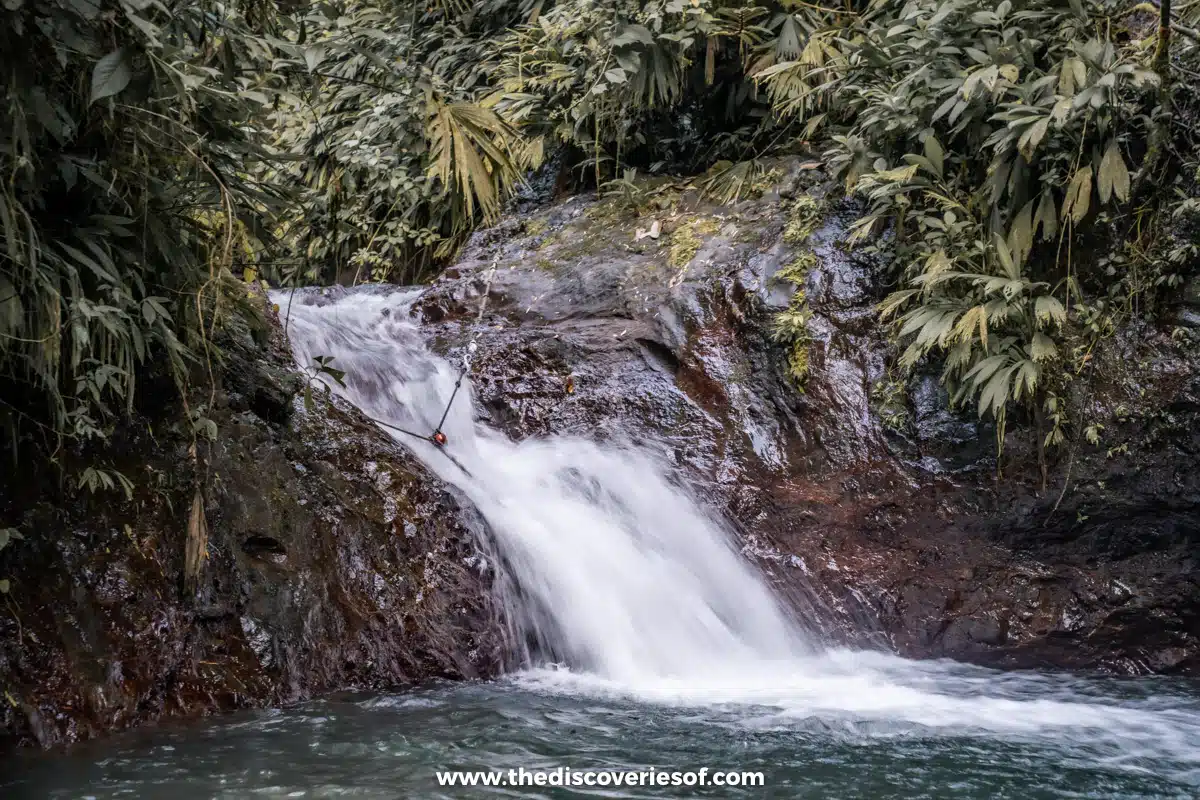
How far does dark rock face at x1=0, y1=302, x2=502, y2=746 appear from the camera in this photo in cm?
347

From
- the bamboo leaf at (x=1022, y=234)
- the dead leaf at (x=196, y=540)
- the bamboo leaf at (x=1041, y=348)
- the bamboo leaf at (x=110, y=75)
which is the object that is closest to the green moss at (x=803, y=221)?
the bamboo leaf at (x=1022, y=234)

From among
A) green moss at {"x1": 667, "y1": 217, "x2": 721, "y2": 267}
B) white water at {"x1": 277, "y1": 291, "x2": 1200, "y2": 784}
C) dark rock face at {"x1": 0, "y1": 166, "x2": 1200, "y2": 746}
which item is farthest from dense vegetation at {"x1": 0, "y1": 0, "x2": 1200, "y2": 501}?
white water at {"x1": 277, "y1": 291, "x2": 1200, "y2": 784}

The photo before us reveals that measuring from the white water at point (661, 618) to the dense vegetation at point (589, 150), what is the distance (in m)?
1.34

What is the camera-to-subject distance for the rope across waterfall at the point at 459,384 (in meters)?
5.59

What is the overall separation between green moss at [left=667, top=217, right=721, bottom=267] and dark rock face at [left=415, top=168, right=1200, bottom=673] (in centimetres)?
6

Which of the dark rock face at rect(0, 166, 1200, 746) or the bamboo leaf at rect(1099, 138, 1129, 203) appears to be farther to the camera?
the bamboo leaf at rect(1099, 138, 1129, 203)

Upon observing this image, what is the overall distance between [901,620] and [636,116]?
5.05 m

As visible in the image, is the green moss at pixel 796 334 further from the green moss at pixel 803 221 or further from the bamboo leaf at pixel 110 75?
the bamboo leaf at pixel 110 75

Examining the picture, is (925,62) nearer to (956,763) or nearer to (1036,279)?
(1036,279)

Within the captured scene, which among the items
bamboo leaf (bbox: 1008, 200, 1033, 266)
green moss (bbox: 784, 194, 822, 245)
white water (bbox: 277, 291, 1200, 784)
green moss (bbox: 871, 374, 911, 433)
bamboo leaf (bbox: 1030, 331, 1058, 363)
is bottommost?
white water (bbox: 277, 291, 1200, 784)

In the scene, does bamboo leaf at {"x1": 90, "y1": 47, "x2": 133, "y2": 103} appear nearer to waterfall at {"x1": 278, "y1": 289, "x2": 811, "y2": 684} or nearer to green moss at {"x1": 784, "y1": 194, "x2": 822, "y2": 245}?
waterfall at {"x1": 278, "y1": 289, "x2": 811, "y2": 684}

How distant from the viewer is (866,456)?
17.7 ft

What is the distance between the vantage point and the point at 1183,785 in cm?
318

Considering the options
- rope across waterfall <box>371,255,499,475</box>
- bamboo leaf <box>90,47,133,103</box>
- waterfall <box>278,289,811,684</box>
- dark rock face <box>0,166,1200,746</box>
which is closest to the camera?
bamboo leaf <box>90,47,133,103</box>
